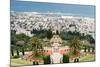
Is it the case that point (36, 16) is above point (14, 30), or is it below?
above

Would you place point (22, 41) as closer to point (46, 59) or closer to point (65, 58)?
point (46, 59)

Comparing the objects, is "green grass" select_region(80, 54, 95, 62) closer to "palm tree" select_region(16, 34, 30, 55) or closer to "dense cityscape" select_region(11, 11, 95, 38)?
"dense cityscape" select_region(11, 11, 95, 38)

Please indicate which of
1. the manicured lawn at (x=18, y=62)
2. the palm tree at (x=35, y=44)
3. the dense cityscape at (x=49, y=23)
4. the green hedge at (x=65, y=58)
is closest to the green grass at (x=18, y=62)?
the manicured lawn at (x=18, y=62)

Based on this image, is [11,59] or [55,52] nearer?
[11,59]

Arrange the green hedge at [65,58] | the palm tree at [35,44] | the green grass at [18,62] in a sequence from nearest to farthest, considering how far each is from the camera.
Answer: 1. the green grass at [18,62]
2. the palm tree at [35,44]
3. the green hedge at [65,58]

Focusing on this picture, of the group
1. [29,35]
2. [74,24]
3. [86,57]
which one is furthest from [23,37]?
[86,57]

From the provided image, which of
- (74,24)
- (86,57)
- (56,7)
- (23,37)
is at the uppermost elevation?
(56,7)

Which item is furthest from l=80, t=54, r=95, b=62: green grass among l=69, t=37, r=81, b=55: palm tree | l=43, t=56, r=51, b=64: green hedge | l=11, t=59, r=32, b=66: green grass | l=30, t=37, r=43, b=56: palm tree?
l=11, t=59, r=32, b=66: green grass

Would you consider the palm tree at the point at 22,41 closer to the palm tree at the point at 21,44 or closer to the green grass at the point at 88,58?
the palm tree at the point at 21,44

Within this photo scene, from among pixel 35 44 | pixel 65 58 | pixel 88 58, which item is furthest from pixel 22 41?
pixel 88 58

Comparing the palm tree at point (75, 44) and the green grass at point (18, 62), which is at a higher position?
the palm tree at point (75, 44)
